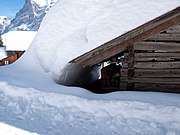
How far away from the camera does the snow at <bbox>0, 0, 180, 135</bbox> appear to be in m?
4.93

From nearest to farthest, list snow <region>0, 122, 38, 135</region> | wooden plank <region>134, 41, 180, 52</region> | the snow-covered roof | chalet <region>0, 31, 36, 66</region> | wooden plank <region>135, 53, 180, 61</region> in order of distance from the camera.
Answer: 1. snow <region>0, 122, 38, 135</region>
2. wooden plank <region>134, 41, 180, 52</region>
3. wooden plank <region>135, 53, 180, 61</region>
4. chalet <region>0, 31, 36, 66</region>
5. the snow-covered roof

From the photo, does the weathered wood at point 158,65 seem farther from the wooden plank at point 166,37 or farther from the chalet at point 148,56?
the wooden plank at point 166,37

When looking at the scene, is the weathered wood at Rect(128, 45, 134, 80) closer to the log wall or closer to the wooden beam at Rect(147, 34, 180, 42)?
the log wall

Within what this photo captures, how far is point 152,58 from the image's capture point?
22.8 ft

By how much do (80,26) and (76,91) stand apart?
3.14 metres

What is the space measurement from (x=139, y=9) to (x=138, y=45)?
1.75 m

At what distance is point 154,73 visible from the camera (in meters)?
6.96

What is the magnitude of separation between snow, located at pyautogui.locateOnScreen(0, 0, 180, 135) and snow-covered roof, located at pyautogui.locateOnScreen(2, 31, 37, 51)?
120 feet

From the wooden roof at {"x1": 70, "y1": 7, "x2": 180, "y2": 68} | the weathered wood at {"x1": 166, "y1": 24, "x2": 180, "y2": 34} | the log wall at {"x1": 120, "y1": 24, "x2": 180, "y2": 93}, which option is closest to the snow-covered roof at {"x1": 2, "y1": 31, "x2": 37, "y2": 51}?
the wooden roof at {"x1": 70, "y1": 7, "x2": 180, "y2": 68}

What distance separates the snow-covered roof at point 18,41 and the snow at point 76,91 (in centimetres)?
3651

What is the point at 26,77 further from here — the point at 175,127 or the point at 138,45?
the point at 175,127

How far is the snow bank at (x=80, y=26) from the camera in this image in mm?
7598

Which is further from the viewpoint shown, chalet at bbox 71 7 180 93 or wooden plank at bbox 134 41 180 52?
wooden plank at bbox 134 41 180 52

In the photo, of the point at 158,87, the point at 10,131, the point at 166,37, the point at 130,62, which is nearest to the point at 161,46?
the point at 166,37
